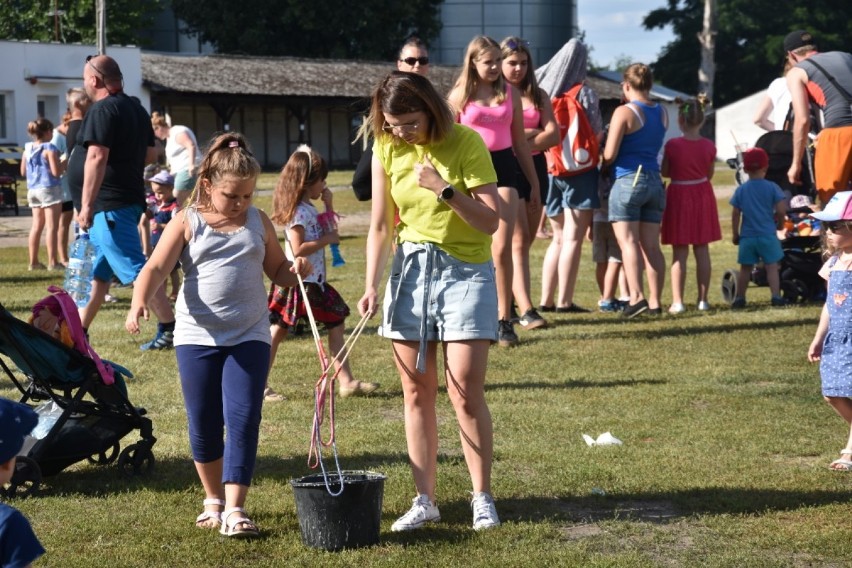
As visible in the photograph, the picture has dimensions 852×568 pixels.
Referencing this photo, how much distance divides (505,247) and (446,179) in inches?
157

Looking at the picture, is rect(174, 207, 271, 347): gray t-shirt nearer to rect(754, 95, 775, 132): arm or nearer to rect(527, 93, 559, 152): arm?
rect(527, 93, 559, 152): arm

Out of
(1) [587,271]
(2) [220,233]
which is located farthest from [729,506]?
(1) [587,271]

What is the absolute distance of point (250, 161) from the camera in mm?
5121

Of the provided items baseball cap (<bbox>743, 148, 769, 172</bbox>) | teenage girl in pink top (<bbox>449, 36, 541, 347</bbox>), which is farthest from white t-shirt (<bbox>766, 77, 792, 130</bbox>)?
teenage girl in pink top (<bbox>449, 36, 541, 347</bbox>)

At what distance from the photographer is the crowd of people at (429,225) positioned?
509 cm

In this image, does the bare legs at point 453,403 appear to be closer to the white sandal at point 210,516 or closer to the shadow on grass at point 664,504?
the shadow on grass at point 664,504

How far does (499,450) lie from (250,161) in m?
2.21

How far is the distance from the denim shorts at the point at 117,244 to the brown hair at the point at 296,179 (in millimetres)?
1676

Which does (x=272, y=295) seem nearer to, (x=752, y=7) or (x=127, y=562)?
(x=127, y=562)

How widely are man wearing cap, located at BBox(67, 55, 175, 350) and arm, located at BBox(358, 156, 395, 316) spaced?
3855mm

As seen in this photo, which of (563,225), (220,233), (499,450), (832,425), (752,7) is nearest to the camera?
(220,233)

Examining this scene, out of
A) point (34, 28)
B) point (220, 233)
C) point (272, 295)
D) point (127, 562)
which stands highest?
point (34, 28)

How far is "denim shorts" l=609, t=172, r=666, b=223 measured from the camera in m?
10.7

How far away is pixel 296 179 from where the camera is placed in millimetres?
7648
